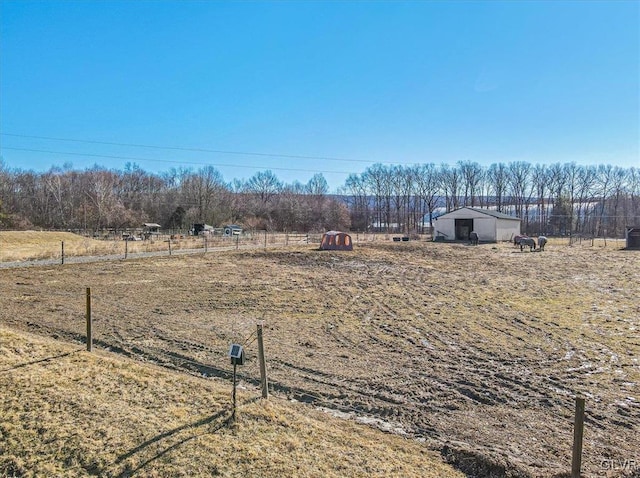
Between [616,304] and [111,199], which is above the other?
[111,199]

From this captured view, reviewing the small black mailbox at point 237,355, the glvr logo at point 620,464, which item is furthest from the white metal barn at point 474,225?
the small black mailbox at point 237,355

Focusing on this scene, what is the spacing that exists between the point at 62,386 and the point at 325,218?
225 ft

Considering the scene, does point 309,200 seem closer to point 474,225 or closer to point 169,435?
point 474,225

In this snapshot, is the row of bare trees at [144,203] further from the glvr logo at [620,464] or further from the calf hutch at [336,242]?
the glvr logo at [620,464]

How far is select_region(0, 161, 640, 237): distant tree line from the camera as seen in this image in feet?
192

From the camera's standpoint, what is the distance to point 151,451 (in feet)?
12.4

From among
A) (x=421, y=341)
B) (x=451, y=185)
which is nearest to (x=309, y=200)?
(x=451, y=185)

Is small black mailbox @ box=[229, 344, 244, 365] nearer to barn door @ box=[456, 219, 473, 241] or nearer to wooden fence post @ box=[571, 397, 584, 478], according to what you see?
wooden fence post @ box=[571, 397, 584, 478]

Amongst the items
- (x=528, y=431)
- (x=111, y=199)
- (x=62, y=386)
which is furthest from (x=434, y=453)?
(x=111, y=199)

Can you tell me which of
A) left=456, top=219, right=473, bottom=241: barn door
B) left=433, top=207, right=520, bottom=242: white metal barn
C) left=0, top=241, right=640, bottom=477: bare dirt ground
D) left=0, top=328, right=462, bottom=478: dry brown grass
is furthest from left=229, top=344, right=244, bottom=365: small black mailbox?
left=456, top=219, right=473, bottom=241: barn door

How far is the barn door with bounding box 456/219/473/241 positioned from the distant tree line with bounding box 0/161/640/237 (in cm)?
2040

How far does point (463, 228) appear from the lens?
4225 cm

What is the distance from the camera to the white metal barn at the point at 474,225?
4075 centimetres

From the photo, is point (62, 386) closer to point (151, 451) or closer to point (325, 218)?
point (151, 451)
